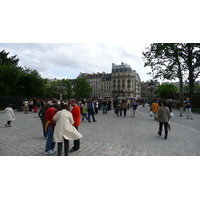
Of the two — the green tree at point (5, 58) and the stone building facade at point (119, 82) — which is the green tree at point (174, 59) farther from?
the stone building facade at point (119, 82)

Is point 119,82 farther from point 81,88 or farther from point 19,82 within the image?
point 19,82

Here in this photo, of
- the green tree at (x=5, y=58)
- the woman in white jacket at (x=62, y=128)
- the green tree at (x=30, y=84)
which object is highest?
the green tree at (x=5, y=58)

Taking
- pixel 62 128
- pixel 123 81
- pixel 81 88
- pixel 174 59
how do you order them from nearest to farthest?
pixel 62 128, pixel 174 59, pixel 81 88, pixel 123 81

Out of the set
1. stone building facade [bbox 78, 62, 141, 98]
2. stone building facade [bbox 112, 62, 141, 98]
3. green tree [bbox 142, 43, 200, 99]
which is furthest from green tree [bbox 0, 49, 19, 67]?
stone building facade [bbox 112, 62, 141, 98]

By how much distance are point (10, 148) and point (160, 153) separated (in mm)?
5099

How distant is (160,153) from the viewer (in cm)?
585

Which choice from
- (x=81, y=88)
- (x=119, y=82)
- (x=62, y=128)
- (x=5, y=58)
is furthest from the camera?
(x=119, y=82)

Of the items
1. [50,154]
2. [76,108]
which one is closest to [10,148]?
[50,154]

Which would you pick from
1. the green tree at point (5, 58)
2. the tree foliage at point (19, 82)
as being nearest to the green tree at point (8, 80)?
the tree foliage at point (19, 82)

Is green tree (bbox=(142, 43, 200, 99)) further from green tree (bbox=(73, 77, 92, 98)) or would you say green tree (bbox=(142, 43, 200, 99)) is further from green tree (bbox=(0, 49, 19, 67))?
green tree (bbox=(73, 77, 92, 98))

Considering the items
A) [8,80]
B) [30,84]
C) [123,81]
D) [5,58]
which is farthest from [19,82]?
[123,81]

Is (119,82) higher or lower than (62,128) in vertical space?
higher

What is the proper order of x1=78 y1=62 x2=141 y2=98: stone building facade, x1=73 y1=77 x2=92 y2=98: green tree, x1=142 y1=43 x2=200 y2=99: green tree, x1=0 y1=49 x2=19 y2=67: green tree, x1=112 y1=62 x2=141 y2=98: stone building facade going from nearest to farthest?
x1=142 y1=43 x2=200 y2=99: green tree < x1=0 y1=49 x2=19 y2=67: green tree < x1=73 y1=77 x2=92 y2=98: green tree < x1=112 y1=62 x2=141 y2=98: stone building facade < x1=78 y1=62 x2=141 y2=98: stone building facade
